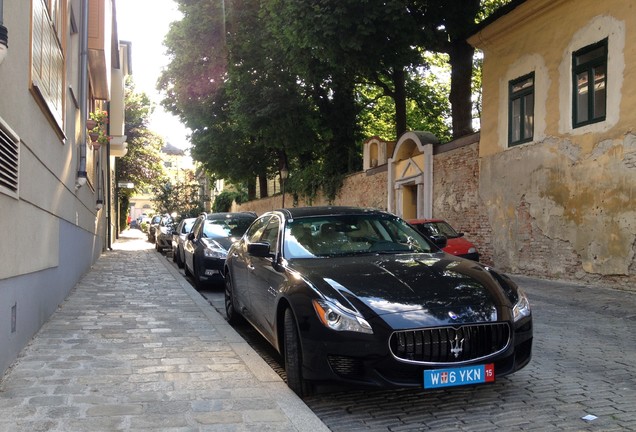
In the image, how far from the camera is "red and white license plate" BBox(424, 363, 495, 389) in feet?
12.1

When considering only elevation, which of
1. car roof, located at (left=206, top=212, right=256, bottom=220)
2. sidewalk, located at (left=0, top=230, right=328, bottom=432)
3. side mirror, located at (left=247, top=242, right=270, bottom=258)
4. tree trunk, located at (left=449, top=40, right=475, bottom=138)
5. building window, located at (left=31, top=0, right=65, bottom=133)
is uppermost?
tree trunk, located at (left=449, top=40, right=475, bottom=138)

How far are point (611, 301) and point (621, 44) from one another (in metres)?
4.85

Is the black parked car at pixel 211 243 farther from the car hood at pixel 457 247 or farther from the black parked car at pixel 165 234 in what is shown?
the black parked car at pixel 165 234

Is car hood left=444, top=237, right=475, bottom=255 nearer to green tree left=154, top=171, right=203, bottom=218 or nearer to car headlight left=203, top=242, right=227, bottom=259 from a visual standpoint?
car headlight left=203, top=242, right=227, bottom=259

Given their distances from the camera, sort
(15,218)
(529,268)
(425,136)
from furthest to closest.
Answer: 1. (425,136)
2. (529,268)
3. (15,218)

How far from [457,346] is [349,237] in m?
1.84

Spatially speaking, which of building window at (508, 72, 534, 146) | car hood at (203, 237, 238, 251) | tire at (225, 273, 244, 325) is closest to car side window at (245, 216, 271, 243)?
tire at (225, 273, 244, 325)

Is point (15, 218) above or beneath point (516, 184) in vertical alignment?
beneath

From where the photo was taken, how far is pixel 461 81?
1688cm

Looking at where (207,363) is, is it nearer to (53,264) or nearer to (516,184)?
(53,264)

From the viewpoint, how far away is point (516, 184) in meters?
13.4

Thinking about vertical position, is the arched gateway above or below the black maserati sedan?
above

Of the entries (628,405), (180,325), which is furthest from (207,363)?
(628,405)

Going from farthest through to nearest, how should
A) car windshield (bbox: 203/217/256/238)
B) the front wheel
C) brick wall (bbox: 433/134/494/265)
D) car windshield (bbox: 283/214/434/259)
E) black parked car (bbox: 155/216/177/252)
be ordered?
black parked car (bbox: 155/216/177/252), the front wheel, brick wall (bbox: 433/134/494/265), car windshield (bbox: 203/217/256/238), car windshield (bbox: 283/214/434/259)
